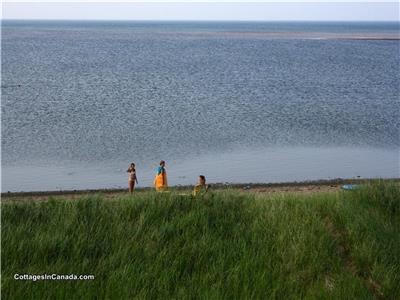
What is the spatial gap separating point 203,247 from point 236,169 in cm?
1554

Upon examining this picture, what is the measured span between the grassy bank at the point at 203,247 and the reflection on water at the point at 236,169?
38.9 feet

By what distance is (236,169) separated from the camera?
23891mm

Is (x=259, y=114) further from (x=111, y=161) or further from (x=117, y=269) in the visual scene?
(x=117, y=269)

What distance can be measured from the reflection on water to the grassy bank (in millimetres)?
11871

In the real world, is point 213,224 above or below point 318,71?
below

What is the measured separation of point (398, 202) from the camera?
408 inches

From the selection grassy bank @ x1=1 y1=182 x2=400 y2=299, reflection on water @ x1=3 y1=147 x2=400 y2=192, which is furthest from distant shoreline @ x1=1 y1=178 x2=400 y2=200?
grassy bank @ x1=1 y1=182 x2=400 y2=299

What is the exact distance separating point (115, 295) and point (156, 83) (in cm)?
4613

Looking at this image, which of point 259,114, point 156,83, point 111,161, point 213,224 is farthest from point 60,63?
point 213,224

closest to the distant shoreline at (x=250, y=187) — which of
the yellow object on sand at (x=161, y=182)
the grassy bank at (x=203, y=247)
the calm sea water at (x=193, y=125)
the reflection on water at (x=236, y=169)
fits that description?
the reflection on water at (x=236, y=169)

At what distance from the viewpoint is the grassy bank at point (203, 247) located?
7465mm

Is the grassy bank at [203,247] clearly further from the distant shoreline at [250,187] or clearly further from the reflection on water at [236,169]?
the reflection on water at [236,169]

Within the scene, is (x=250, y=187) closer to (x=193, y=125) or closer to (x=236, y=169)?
(x=236, y=169)

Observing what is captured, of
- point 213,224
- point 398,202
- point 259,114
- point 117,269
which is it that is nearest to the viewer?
point 117,269
